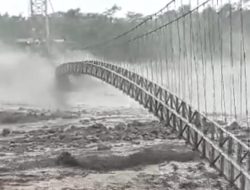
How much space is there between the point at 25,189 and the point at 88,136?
40.9 ft

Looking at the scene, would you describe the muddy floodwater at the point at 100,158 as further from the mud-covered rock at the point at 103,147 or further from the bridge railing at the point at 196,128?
the bridge railing at the point at 196,128

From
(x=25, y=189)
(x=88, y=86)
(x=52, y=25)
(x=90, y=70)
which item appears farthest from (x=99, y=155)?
(x=52, y=25)

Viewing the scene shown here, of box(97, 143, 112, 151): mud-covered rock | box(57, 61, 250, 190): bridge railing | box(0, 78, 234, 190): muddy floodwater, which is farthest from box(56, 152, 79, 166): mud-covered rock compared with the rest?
box(57, 61, 250, 190): bridge railing

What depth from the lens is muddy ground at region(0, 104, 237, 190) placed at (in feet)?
69.8

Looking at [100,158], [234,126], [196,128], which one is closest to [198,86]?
[234,126]

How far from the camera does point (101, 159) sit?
25.3 m

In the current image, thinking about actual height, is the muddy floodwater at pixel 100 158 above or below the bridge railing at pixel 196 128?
below

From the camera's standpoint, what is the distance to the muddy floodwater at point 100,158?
69.9ft

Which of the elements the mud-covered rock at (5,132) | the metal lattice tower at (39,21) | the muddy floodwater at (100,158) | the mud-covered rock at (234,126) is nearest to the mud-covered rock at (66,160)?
the muddy floodwater at (100,158)

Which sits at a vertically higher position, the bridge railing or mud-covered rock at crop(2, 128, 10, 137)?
the bridge railing

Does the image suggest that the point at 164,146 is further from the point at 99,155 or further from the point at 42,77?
the point at 42,77

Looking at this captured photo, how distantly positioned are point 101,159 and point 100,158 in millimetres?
194

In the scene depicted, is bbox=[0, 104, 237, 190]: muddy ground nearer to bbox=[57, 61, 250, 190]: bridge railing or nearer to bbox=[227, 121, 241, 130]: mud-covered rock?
bbox=[57, 61, 250, 190]: bridge railing

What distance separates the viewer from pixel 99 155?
26.2 meters
